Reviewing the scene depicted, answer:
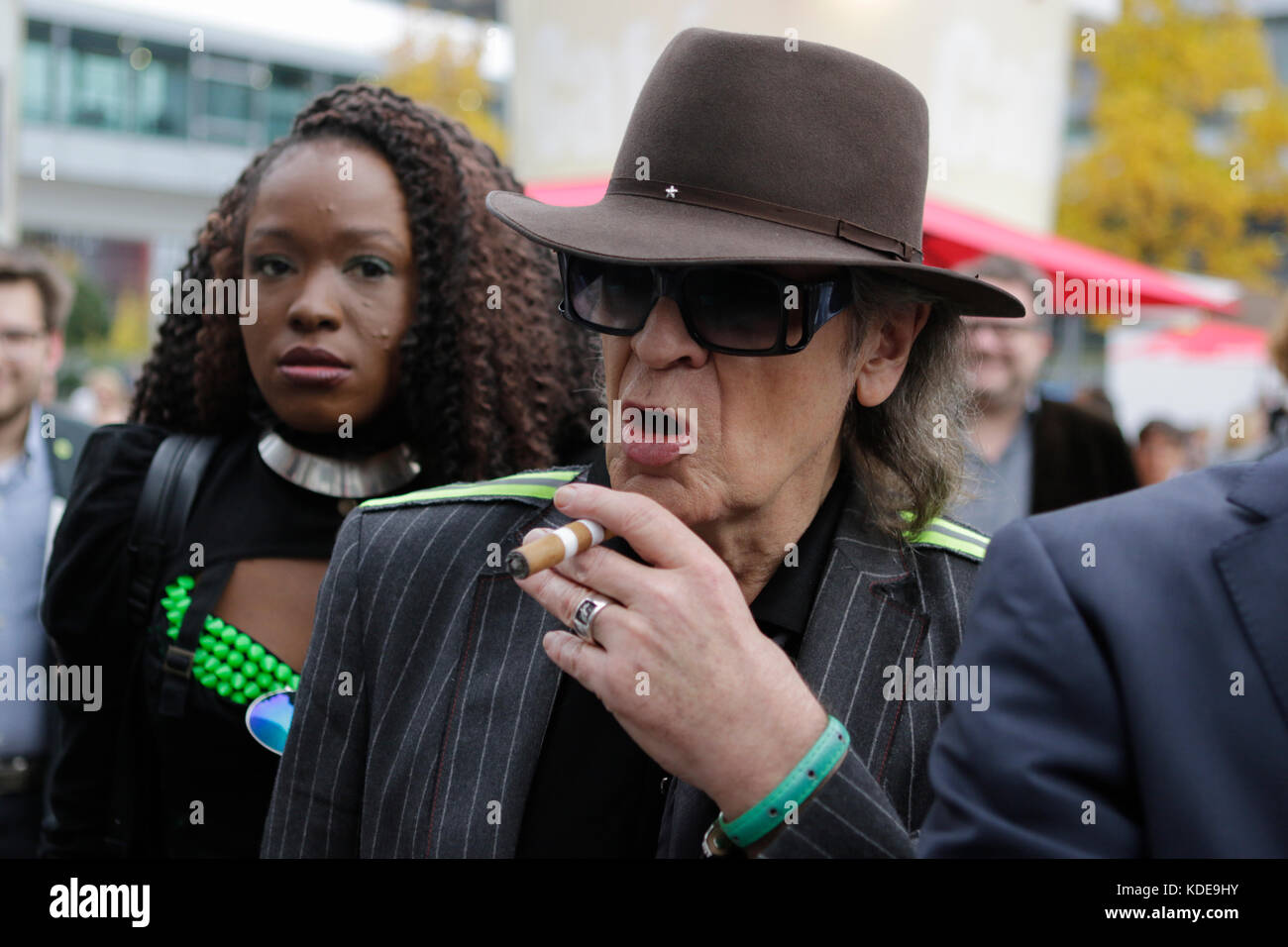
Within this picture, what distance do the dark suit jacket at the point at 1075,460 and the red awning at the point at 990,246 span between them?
941 mm

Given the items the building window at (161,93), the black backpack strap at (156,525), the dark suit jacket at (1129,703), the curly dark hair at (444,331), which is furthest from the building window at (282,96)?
the dark suit jacket at (1129,703)

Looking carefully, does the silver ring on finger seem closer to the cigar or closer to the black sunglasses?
the cigar

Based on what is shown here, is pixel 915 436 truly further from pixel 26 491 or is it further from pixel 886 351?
pixel 26 491

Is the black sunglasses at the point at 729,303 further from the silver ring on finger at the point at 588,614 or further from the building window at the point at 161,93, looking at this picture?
the building window at the point at 161,93

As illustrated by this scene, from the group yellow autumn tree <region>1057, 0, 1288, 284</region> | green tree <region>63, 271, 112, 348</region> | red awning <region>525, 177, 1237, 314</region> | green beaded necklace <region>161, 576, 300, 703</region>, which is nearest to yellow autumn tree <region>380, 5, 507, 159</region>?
green tree <region>63, 271, 112, 348</region>

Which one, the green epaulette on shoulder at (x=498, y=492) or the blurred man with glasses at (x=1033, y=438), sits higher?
the green epaulette on shoulder at (x=498, y=492)

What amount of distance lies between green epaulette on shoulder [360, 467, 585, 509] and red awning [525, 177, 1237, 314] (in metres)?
3.59

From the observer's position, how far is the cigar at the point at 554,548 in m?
1.43

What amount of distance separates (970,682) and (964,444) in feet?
3.50

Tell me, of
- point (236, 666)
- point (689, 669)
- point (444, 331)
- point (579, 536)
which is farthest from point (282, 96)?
point (689, 669)

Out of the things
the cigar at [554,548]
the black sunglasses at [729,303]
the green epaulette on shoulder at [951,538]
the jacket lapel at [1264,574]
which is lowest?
the green epaulette on shoulder at [951,538]

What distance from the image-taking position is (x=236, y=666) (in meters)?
2.31

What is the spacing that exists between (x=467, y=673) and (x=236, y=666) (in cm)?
68
